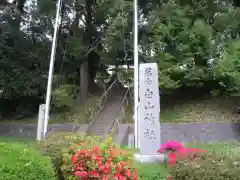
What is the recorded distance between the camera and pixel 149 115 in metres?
9.32

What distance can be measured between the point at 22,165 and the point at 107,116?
1498cm

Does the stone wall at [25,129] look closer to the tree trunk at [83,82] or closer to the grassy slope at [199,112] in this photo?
the grassy slope at [199,112]

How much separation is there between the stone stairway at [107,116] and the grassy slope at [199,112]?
0.82m

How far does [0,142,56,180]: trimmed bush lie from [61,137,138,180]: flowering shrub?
0.58 meters

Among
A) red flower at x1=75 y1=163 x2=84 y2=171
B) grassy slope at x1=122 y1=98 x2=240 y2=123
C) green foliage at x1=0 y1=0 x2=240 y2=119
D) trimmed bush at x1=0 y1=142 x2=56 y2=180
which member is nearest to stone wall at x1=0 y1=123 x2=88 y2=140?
green foliage at x1=0 y1=0 x2=240 y2=119

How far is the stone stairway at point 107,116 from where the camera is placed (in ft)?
56.0

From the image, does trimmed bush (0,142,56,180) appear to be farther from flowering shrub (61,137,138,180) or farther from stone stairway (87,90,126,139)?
stone stairway (87,90,126,139)

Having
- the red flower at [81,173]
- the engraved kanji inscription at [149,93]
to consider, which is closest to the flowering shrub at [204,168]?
the red flower at [81,173]

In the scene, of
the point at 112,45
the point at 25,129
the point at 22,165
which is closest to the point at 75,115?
the point at 25,129

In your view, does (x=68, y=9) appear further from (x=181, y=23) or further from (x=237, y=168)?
(x=237, y=168)

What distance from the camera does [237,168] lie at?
4973 mm

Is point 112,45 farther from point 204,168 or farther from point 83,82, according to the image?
point 204,168

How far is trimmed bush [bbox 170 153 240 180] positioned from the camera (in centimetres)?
489

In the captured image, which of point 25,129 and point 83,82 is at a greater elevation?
point 83,82
